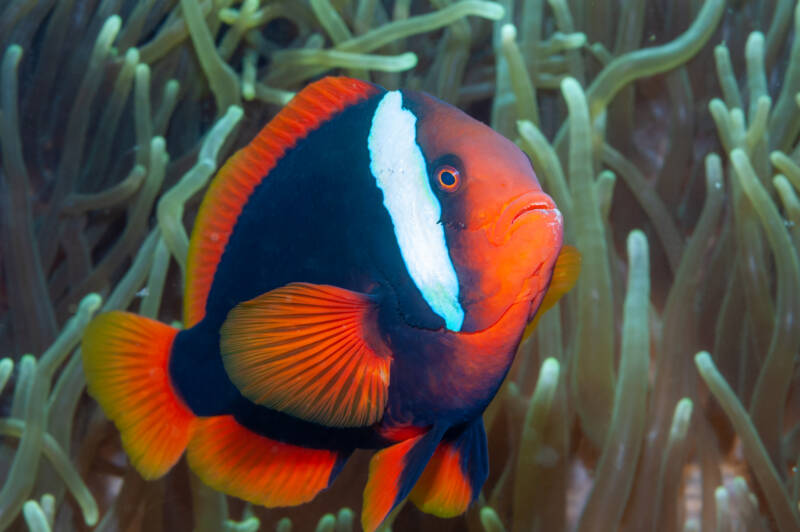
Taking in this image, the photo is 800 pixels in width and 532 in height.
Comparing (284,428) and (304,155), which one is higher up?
(304,155)

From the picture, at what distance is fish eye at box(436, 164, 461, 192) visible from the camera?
479 mm

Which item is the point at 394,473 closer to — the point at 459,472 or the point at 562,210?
the point at 459,472

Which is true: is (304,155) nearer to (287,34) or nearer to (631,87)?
(631,87)

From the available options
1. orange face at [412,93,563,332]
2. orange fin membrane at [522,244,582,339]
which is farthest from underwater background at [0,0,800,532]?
orange face at [412,93,563,332]

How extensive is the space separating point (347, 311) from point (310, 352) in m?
0.04

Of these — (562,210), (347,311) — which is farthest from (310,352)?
(562,210)

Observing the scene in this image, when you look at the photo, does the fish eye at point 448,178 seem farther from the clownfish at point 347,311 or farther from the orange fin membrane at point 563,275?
the orange fin membrane at point 563,275

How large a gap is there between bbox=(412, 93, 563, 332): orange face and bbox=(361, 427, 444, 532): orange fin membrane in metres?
0.10

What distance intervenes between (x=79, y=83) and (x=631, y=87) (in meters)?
1.02

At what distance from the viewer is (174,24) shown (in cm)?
133

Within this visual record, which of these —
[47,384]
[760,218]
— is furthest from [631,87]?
[47,384]

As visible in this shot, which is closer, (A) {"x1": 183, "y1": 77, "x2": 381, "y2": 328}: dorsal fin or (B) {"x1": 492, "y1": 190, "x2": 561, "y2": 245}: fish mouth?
(B) {"x1": 492, "y1": 190, "x2": 561, "y2": 245}: fish mouth

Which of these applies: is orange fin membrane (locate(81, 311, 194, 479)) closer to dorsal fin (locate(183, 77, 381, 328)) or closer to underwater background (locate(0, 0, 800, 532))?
dorsal fin (locate(183, 77, 381, 328))

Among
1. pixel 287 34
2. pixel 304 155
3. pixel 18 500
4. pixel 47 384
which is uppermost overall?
pixel 304 155
